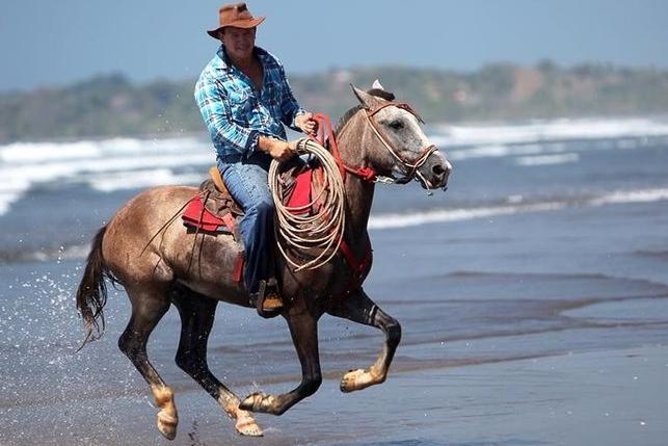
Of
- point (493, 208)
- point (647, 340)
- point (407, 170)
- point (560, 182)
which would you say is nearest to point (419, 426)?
point (407, 170)

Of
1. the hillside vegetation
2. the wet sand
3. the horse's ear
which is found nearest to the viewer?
the horse's ear

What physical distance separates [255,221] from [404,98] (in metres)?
133

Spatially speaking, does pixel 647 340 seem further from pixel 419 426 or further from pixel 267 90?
pixel 267 90

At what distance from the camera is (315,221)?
8859 millimetres

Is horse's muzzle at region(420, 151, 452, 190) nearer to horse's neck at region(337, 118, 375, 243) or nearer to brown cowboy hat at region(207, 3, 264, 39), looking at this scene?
horse's neck at region(337, 118, 375, 243)

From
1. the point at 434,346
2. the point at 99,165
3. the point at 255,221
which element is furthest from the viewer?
the point at 99,165

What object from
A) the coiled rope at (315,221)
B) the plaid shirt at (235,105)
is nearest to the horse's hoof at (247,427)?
the coiled rope at (315,221)

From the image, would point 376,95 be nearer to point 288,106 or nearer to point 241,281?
point 288,106

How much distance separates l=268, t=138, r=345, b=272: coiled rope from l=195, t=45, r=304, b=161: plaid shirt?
327 millimetres

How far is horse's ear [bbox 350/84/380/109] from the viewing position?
877 centimetres

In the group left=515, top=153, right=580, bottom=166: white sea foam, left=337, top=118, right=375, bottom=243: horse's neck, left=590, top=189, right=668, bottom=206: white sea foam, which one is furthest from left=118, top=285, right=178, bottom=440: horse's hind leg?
left=515, top=153, right=580, bottom=166: white sea foam

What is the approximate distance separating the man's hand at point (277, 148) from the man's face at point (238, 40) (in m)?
0.53

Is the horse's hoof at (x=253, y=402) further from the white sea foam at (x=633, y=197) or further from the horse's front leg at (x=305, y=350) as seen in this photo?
the white sea foam at (x=633, y=197)

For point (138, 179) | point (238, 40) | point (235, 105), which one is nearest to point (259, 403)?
point (235, 105)
